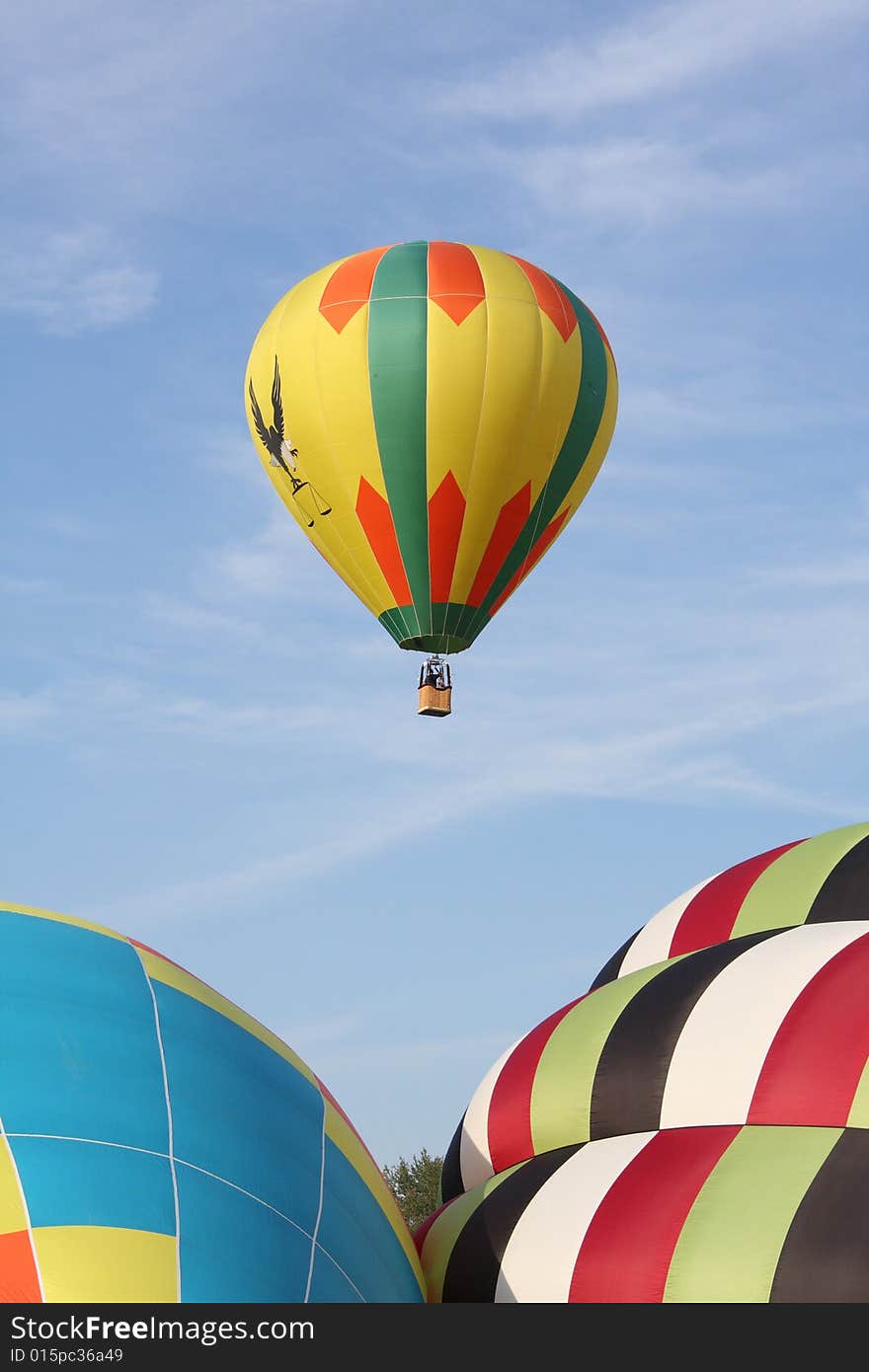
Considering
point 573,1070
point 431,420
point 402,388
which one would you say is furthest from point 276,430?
point 573,1070

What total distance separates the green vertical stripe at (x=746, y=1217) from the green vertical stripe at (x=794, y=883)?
1.71 metres

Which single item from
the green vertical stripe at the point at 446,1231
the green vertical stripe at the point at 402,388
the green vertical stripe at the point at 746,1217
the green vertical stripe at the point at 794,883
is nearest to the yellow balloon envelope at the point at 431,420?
the green vertical stripe at the point at 402,388

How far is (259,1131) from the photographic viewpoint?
6430mm

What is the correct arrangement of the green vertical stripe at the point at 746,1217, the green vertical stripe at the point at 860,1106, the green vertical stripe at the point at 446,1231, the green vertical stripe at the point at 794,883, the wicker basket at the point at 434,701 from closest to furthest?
1. the green vertical stripe at the point at 746,1217
2. the green vertical stripe at the point at 860,1106
3. the green vertical stripe at the point at 446,1231
4. the green vertical stripe at the point at 794,883
5. the wicker basket at the point at 434,701

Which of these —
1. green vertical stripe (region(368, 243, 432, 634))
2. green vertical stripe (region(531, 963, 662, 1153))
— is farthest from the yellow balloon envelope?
green vertical stripe (region(531, 963, 662, 1153))

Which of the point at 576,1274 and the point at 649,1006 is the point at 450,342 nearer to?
the point at 649,1006

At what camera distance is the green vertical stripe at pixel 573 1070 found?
8.08 metres

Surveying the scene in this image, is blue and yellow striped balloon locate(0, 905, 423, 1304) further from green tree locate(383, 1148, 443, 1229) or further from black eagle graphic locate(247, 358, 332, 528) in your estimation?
green tree locate(383, 1148, 443, 1229)

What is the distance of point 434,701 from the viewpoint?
Result: 20.1 meters

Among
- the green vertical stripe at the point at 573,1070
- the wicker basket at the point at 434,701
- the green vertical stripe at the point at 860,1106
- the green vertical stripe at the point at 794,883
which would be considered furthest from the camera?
the wicker basket at the point at 434,701

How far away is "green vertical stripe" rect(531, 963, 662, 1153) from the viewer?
8078mm

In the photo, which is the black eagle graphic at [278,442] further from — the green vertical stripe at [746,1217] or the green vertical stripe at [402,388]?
the green vertical stripe at [746,1217]

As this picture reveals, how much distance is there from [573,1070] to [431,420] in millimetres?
11133

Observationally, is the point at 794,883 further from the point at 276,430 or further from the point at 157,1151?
the point at 276,430
